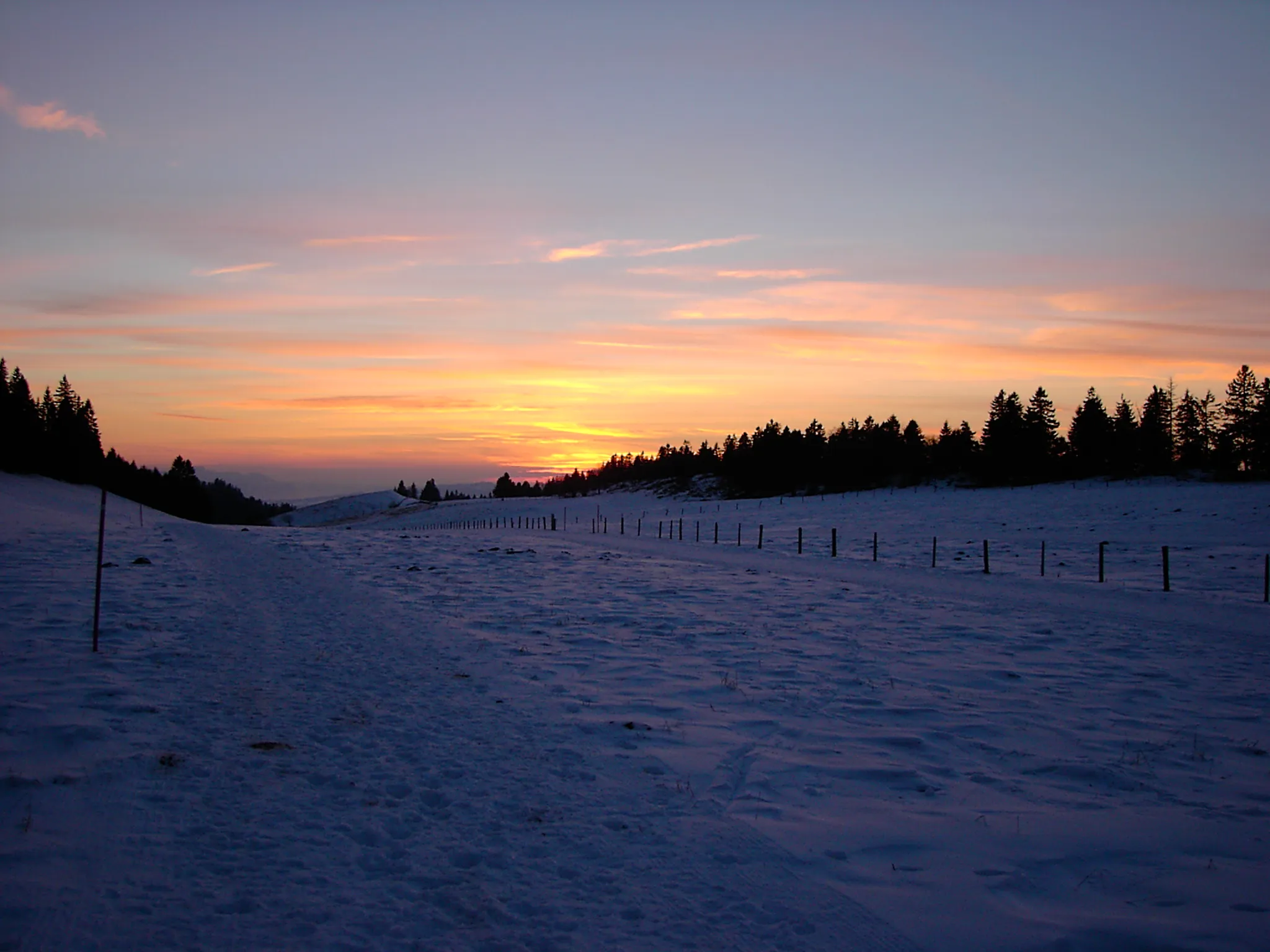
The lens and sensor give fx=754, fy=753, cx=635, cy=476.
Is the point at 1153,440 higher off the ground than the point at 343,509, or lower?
higher

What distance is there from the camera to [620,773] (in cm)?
709

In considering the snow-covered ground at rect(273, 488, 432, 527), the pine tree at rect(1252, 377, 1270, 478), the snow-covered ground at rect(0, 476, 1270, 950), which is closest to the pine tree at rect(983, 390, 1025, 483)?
the pine tree at rect(1252, 377, 1270, 478)

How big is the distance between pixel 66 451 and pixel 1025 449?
105701mm

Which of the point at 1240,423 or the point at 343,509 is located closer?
the point at 1240,423

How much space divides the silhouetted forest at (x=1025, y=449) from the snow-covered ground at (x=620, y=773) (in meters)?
72.5

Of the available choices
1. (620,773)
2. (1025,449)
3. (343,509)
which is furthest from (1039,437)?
(343,509)

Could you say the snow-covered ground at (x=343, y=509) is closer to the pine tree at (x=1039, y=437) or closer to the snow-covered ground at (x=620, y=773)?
the pine tree at (x=1039, y=437)

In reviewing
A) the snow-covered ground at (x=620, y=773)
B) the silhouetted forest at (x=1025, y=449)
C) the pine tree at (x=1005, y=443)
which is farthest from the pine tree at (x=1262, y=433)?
the snow-covered ground at (x=620, y=773)

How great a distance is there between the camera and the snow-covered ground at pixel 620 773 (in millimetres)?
4688

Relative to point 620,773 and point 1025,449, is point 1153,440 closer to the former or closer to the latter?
point 1025,449

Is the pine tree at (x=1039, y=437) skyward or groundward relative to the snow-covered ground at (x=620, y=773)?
skyward

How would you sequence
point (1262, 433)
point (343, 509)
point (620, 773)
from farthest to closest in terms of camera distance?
point (343, 509) < point (1262, 433) < point (620, 773)

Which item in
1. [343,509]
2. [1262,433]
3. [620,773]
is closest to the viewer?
[620,773]

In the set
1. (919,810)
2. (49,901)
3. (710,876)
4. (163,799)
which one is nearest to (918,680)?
(919,810)
